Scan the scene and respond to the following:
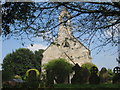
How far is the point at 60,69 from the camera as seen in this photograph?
17.9 feet

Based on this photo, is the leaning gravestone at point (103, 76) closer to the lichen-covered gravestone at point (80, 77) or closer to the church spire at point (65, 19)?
the lichen-covered gravestone at point (80, 77)

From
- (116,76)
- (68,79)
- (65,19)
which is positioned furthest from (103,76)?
(65,19)

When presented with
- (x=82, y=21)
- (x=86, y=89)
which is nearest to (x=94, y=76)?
(x=86, y=89)

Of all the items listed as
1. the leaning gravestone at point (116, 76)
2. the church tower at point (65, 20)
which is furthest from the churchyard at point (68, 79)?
the church tower at point (65, 20)

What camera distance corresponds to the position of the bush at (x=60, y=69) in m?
5.20

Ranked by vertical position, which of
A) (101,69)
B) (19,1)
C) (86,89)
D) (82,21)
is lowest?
(86,89)

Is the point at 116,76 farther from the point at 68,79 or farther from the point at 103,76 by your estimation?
the point at 68,79

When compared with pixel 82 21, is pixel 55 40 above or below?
below

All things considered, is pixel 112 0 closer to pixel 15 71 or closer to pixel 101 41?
pixel 101 41

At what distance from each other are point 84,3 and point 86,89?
162cm

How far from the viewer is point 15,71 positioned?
16.0 feet

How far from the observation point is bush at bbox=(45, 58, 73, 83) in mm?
5195

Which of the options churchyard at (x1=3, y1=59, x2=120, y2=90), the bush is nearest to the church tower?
churchyard at (x1=3, y1=59, x2=120, y2=90)

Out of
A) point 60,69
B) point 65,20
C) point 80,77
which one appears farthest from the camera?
point 60,69
